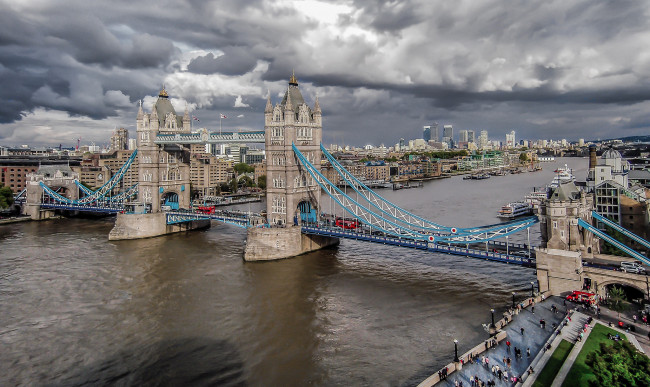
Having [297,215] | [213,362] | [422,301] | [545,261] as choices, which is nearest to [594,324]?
[545,261]

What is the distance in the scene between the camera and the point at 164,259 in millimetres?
53500

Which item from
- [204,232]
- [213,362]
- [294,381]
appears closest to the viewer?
[294,381]

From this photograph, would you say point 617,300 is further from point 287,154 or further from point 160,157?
point 160,157

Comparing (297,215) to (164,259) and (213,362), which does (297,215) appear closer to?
(164,259)

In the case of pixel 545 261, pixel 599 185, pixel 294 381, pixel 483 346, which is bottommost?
pixel 294 381

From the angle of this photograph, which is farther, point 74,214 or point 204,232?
point 74,214

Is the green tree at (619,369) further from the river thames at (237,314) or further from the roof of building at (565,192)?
the roof of building at (565,192)

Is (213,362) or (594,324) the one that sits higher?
(594,324)

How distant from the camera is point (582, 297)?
3203cm

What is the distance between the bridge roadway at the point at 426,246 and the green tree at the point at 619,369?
16720 mm

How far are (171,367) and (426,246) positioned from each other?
26195mm

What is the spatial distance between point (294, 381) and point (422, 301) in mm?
15584

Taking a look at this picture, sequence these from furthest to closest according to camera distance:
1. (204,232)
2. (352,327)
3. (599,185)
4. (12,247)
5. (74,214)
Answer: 1. (74,214)
2. (204,232)
3. (12,247)
4. (599,185)
5. (352,327)

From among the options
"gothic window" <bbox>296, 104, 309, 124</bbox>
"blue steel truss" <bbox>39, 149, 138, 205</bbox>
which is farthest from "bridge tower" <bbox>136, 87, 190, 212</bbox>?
"gothic window" <bbox>296, 104, 309, 124</bbox>
